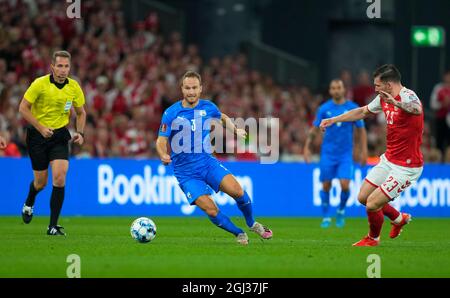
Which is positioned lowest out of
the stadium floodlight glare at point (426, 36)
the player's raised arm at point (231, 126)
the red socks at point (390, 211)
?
the red socks at point (390, 211)

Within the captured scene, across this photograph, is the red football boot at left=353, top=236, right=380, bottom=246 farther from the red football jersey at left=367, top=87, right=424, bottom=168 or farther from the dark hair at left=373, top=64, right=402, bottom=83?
the dark hair at left=373, top=64, right=402, bottom=83

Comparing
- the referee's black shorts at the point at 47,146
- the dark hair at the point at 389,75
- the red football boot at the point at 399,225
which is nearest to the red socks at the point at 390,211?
the red football boot at the point at 399,225

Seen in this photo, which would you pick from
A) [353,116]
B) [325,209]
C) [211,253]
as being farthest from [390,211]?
[325,209]

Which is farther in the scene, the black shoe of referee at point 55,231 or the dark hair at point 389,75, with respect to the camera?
the black shoe of referee at point 55,231

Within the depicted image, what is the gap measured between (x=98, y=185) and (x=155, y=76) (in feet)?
15.8

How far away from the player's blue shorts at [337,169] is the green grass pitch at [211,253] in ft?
4.97

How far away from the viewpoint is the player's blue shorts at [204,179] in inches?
510

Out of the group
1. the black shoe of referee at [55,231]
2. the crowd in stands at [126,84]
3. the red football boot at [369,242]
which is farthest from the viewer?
the crowd in stands at [126,84]

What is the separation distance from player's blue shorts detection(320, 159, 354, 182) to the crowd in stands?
4.74 m

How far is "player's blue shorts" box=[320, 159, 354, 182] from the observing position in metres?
18.4

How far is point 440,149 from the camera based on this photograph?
2598 cm

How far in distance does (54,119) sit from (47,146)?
0.41m

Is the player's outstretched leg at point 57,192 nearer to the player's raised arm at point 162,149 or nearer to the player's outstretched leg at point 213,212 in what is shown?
the player's raised arm at point 162,149

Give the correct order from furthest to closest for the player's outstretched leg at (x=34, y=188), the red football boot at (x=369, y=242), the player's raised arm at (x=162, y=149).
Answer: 1. the player's outstretched leg at (x=34, y=188)
2. the red football boot at (x=369, y=242)
3. the player's raised arm at (x=162, y=149)
